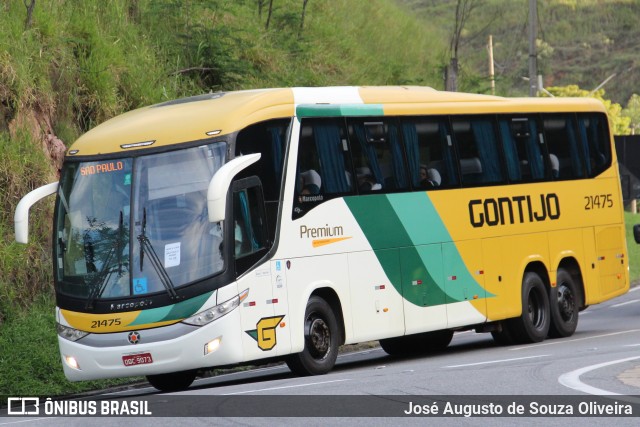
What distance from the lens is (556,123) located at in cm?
2305

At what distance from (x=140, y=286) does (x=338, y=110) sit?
13.4ft

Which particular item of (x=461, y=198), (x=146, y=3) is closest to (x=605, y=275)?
(x=461, y=198)

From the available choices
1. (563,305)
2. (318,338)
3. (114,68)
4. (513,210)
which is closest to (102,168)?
(318,338)

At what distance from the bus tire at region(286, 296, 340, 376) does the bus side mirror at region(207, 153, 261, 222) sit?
232 centimetres

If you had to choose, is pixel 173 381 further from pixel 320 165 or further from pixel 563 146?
pixel 563 146

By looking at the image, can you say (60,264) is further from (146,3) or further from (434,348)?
(146,3)

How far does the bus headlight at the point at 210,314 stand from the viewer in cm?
1562

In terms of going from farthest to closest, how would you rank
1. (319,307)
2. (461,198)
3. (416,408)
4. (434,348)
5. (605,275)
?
1. (605,275)
2. (434,348)
3. (461,198)
4. (319,307)
5. (416,408)

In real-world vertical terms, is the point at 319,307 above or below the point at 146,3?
below

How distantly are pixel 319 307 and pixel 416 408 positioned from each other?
5.65m

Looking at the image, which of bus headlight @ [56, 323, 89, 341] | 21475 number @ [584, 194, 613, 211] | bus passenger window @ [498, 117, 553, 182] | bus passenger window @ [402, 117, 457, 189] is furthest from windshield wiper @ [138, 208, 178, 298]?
21475 number @ [584, 194, 613, 211]

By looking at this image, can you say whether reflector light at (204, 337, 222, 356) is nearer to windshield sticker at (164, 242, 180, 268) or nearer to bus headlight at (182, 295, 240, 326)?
bus headlight at (182, 295, 240, 326)

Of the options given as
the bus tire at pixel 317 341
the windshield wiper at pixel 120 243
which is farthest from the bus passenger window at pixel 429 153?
the windshield wiper at pixel 120 243

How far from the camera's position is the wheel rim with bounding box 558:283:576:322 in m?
22.8
